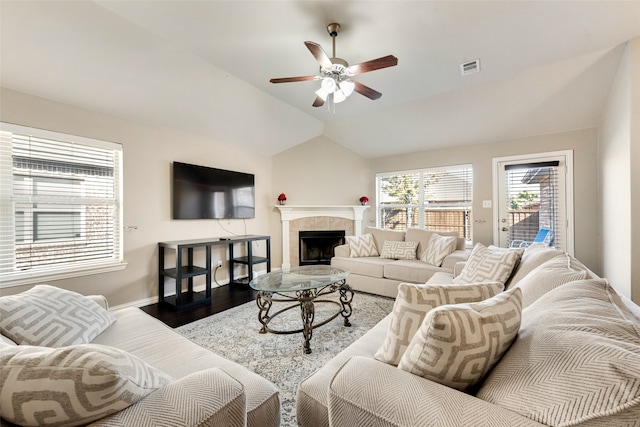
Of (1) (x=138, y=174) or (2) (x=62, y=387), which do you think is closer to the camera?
(2) (x=62, y=387)

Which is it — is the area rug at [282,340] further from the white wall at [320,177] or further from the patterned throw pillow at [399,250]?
the white wall at [320,177]

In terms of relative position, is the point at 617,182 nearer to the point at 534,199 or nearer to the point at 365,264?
the point at 534,199

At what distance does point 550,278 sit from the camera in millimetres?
1280

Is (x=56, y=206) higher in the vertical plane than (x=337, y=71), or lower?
lower

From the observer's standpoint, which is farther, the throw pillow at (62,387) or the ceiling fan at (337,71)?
the ceiling fan at (337,71)

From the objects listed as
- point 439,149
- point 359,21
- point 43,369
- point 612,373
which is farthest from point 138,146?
point 439,149

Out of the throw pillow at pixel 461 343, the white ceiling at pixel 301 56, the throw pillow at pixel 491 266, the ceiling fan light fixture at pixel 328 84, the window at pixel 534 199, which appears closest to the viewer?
the throw pillow at pixel 461 343

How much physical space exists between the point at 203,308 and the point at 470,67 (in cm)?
414

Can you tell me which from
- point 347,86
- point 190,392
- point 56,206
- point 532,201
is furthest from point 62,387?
point 532,201

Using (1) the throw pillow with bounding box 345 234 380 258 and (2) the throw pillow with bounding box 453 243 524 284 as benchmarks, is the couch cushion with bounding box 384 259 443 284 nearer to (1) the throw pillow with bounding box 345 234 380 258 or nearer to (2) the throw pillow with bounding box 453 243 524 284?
(1) the throw pillow with bounding box 345 234 380 258

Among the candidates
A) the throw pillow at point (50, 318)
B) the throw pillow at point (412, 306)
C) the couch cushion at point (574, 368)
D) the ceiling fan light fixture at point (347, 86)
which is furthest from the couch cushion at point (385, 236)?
the throw pillow at point (50, 318)

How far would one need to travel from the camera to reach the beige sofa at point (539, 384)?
21.9 inches

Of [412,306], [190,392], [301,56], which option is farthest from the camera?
[301,56]

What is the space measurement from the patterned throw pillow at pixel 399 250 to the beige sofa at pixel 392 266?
0.07 meters
